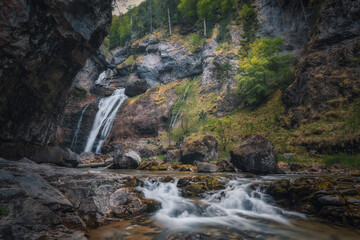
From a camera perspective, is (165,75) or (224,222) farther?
(165,75)

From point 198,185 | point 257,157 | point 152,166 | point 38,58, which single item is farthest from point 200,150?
point 38,58

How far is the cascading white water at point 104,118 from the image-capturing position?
31.2 metres

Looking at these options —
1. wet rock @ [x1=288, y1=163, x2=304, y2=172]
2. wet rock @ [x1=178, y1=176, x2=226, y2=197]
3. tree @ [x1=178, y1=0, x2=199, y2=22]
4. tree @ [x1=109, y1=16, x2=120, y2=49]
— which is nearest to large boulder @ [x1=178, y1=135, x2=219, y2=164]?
wet rock @ [x1=288, y1=163, x2=304, y2=172]

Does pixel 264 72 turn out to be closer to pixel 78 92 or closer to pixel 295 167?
pixel 295 167

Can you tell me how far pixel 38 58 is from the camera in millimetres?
10086

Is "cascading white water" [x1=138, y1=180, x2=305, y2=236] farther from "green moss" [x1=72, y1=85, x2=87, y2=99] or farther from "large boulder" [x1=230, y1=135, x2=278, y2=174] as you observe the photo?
"green moss" [x1=72, y1=85, x2=87, y2=99]

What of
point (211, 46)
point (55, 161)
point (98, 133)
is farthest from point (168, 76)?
point (55, 161)

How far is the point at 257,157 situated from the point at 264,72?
50.4 feet

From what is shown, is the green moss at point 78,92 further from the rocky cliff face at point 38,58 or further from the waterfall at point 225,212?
the waterfall at point 225,212

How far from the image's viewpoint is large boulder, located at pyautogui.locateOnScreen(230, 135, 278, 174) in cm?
1205

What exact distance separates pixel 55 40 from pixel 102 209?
9.95m

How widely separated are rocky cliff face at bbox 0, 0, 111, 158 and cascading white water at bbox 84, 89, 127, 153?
16.6 metres

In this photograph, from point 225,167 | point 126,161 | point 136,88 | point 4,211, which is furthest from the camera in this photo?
point 136,88

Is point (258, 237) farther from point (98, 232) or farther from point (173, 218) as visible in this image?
point (98, 232)
